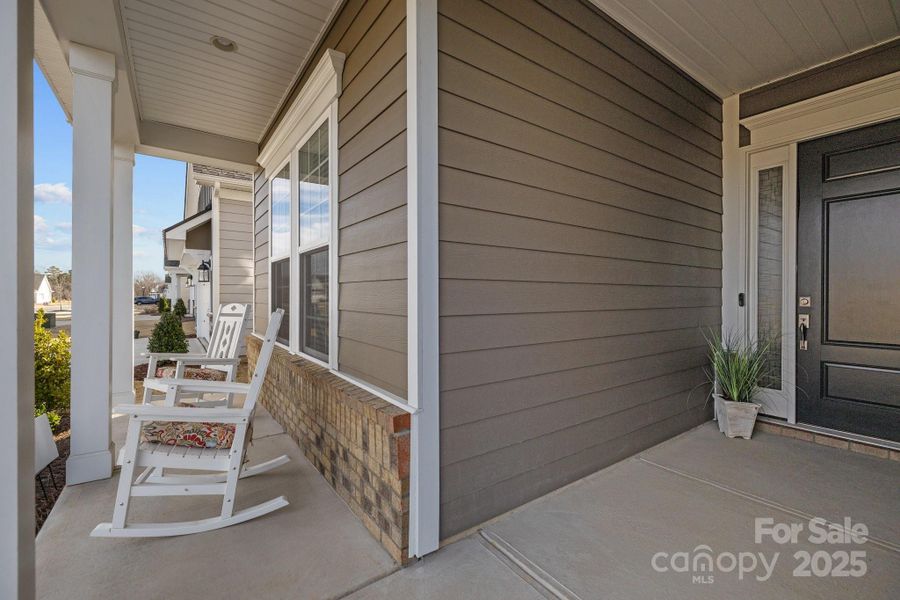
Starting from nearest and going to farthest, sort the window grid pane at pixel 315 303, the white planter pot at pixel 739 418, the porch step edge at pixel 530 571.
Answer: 1. the porch step edge at pixel 530 571
2. the window grid pane at pixel 315 303
3. the white planter pot at pixel 739 418

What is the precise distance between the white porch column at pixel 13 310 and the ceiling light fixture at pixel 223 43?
5.99 feet

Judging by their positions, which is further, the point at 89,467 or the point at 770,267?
the point at 770,267

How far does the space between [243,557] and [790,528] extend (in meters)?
2.46

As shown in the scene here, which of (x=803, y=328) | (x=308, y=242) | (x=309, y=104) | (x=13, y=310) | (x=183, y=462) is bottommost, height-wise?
(x=183, y=462)

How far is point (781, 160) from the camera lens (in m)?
3.21

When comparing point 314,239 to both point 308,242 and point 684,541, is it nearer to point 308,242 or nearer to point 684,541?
point 308,242

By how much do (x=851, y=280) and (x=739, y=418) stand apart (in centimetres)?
122

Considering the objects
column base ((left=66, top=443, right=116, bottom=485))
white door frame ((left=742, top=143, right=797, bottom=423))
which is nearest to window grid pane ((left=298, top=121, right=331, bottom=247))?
Result: column base ((left=66, top=443, right=116, bottom=485))

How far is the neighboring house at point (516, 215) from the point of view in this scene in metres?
1.82

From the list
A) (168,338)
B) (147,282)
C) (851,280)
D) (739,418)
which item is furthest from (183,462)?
(147,282)

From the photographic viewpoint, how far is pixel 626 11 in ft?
8.08

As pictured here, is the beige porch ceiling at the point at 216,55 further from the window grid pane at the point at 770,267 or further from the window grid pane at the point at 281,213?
the window grid pane at the point at 770,267

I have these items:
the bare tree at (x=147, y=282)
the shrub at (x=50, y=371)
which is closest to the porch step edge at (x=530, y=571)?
the shrub at (x=50, y=371)

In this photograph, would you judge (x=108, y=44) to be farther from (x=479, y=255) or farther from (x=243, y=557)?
(x=243, y=557)
